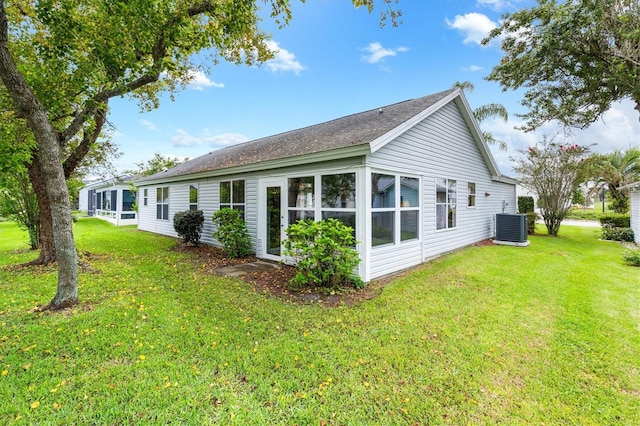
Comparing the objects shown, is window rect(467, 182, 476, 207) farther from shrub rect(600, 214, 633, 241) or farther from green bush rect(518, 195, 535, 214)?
green bush rect(518, 195, 535, 214)

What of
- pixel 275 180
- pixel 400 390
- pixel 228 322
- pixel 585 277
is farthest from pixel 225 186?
pixel 585 277

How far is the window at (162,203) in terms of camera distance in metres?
12.3

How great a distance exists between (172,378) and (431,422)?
90.0 inches

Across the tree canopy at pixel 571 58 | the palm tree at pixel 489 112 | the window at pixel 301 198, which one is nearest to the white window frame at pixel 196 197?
the window at pixel 301 198

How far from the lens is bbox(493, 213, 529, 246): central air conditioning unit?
31.4 ft

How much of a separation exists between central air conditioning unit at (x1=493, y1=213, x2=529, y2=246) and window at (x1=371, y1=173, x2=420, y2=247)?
5192 millimetres

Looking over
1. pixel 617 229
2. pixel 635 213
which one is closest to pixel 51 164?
pixel 635 213

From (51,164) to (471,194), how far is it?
10650 millimetres

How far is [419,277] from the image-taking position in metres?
5.87

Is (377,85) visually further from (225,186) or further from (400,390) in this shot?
(400,390)

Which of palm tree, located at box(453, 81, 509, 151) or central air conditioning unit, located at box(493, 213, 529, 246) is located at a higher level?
palm tree, located at box(453, 81, 509, 151)

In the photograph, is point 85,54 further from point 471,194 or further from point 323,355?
point 471,194

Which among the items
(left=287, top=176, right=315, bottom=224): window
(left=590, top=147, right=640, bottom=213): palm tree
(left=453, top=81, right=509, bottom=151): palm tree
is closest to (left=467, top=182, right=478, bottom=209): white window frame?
(left=287, top=176, right=315, bottom=224): window

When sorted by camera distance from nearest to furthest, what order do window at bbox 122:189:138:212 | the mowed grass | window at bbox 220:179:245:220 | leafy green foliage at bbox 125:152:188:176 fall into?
the mowed grass
window at bbox 220:179:245:220
window at bbox 122:189:138:212
leafy green foliage at bbox 125:152:188:176
